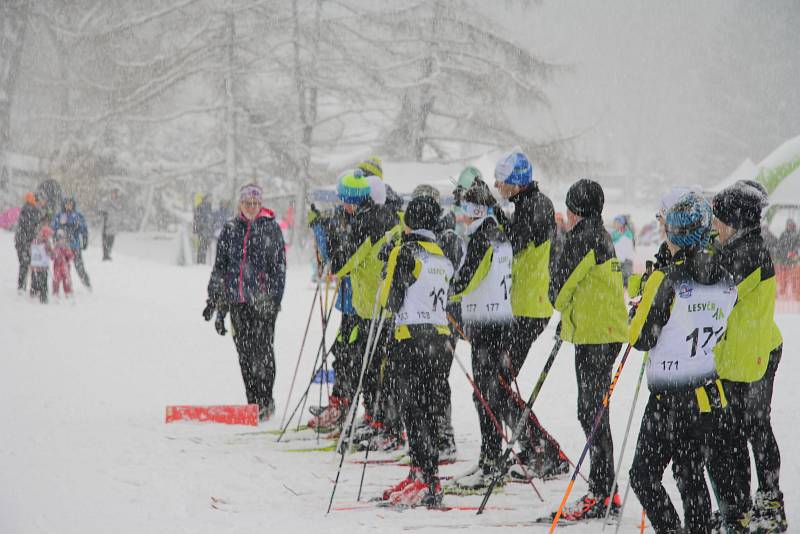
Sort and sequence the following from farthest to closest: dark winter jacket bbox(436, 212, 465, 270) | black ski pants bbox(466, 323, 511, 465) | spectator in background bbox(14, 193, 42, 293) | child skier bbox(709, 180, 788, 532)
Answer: spectator in background bbox(14, 193, 42, 293) < dark winter jacket bbox(436, 212, 465, 270) < black ski pants bbox(466, 323, 511, 465) < child skier bbox(709, 180, 788, 532)

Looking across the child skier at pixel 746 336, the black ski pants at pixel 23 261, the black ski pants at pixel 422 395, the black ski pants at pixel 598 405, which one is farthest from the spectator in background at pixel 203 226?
the child skier at pixel 746 336

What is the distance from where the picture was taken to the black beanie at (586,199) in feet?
14.8

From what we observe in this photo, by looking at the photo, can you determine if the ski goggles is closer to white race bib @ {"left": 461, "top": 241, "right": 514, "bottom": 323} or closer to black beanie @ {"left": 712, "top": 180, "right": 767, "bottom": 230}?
white race bib @ {"left": 461, "top": 241, "right": 514, "bottom": 323}

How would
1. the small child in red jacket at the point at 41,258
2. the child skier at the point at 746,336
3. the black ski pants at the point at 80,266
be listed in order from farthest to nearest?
the black ski pants at the point at 80,266 < the small child in red jacket at the point at 41,258 < the child skier at the point at 746,336

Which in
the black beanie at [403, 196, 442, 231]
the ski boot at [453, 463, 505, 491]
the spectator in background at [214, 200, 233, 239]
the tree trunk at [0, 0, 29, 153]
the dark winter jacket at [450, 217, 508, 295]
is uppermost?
the tree trunk at [0, 0, 29, 153]

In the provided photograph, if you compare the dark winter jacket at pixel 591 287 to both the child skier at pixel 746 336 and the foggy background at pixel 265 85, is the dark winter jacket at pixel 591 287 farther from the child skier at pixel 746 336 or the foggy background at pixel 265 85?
the foggy background at pixel 265 85

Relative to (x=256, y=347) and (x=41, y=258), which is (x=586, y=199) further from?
(x=41, y=258)

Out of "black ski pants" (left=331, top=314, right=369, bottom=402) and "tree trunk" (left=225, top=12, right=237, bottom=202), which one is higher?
"tree trunk" (left=225, top=12, right=237, bottom=202)

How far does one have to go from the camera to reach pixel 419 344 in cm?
466

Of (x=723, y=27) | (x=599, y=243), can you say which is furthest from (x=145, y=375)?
(x=723, y=27)

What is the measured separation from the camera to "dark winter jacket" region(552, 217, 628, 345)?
14.6ft

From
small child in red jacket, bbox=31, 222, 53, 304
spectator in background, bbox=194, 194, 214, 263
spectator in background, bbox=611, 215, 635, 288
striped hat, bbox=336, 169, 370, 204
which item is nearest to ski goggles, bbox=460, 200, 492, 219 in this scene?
striped hat, bbox=336, 169, 370, 204

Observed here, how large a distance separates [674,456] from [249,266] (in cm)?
426

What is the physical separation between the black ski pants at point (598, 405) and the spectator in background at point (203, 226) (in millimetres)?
19386
